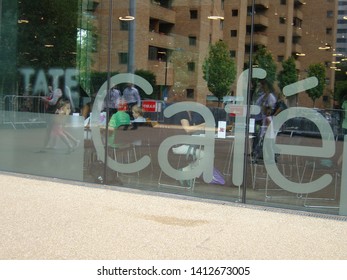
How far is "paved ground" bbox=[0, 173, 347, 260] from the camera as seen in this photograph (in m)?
5.32

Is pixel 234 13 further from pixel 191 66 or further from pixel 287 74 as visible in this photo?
pixel 287 74

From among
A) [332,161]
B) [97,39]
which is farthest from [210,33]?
[332,161]

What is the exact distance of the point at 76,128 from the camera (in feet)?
31.9

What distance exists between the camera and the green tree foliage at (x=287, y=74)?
7.86m

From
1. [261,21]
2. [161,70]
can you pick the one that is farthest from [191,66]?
[261,21]

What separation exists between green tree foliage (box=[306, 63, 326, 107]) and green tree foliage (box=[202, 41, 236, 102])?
119 centimetres

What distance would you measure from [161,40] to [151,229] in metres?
3.89

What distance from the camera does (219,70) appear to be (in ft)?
27.5

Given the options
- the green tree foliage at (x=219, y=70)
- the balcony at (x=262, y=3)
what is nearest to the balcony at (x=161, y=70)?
the green tree foliage at (x=219, y=70)

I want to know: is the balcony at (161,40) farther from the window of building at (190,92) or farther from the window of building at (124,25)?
the window of building at (190,92)

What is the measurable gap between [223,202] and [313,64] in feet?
8.16

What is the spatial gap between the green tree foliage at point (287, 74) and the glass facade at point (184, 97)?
0.07ft

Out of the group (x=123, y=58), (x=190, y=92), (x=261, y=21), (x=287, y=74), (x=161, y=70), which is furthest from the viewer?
(x=123, y=58)
